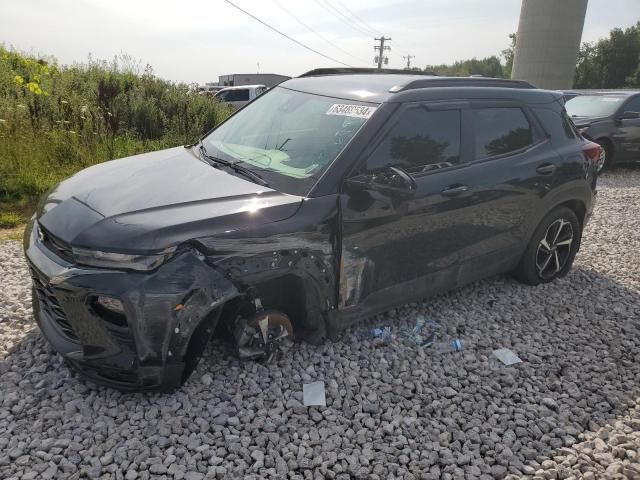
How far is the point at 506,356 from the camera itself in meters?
3.49

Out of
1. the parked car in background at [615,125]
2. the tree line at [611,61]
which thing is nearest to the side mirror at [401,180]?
the parked car in background at [615,125]

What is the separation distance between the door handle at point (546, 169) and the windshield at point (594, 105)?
24.9 ft

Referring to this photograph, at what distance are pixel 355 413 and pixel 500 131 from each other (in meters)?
2.51

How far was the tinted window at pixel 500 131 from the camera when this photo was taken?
3.73 meters

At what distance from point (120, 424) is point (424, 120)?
269cm

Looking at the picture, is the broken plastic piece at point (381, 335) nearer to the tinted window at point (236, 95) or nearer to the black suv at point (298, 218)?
the black suv at point (298, 218)

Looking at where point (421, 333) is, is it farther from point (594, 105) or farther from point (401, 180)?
point (594, 105)

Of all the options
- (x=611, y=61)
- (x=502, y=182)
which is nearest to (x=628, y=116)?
(x=502, y=182)

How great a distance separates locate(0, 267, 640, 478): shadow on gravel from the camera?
Result: 2.50 metres

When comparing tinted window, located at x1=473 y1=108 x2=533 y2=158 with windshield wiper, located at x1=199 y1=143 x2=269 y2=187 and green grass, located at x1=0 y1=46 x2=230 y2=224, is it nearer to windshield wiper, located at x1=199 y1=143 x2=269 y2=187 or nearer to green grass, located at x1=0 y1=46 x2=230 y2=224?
windshield wiper, located at x1=199 y1=143 x2=269 y2=187

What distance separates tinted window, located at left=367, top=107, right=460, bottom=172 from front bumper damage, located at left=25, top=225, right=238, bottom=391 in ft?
4.30

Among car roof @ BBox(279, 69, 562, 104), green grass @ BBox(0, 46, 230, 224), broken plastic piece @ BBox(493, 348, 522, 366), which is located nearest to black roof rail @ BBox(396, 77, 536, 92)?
car roof @ BBox(279, 69, 562, 104)

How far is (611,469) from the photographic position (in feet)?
8.36

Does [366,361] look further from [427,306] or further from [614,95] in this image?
[614,95]
